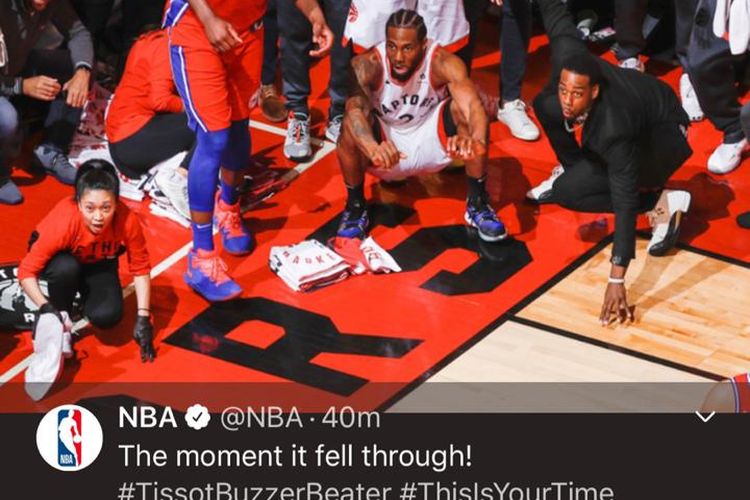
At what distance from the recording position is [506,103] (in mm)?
10070

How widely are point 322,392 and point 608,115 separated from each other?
184 centimetres

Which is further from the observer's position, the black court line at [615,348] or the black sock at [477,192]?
the black sock at [477,192]

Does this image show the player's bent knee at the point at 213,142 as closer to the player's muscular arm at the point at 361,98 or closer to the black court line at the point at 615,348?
the player's muscular arm at the point at 361,98

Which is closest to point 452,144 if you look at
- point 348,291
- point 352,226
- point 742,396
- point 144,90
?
point 352,226

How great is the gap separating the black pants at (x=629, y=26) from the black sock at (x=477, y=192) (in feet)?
6.76

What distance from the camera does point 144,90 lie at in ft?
30.6

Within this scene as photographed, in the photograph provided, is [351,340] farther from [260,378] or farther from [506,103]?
[506,103]

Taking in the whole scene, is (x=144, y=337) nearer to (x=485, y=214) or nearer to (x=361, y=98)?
(x=361, y=98)

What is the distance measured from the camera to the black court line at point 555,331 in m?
7.80

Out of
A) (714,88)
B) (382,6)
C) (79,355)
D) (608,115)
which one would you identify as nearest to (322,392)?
(79,355)

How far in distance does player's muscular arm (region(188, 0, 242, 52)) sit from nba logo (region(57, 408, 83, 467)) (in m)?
1.72

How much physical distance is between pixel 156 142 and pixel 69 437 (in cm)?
255

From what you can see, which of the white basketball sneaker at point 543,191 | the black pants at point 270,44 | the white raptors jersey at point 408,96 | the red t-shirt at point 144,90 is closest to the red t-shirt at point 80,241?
the red t-shirt at point 144,90

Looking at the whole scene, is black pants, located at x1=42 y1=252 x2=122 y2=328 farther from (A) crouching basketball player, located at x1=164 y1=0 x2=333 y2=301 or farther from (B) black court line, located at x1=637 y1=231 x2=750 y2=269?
(B) black court line, located at x1=637 y1=231 x2=750 y2=269
